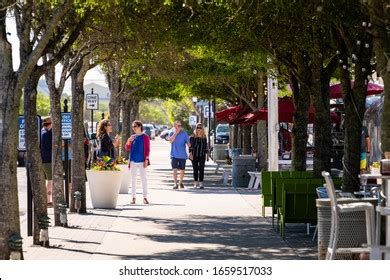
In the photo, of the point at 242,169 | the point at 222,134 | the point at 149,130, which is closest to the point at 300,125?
the point at 242,169

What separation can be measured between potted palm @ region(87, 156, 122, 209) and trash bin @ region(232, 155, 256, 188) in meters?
8.63

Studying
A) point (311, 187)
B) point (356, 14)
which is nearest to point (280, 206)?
point (311, 187)

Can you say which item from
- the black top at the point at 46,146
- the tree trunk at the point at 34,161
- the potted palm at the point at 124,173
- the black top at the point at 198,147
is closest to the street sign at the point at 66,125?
the black top at the point at 46,146

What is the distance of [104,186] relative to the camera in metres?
21.6

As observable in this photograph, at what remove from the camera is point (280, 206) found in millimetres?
16828

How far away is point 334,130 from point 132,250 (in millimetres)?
20715

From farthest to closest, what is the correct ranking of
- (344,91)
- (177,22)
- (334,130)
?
(334,130), (177,22), (344,91)

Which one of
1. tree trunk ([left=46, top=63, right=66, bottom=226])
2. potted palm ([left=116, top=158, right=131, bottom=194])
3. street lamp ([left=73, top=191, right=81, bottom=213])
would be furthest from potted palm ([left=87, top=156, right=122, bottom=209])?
potted palm ([left=116, top=158, right=131, bottom=194])

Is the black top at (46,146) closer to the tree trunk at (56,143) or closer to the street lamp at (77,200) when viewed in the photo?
the street lamp at (77,200)

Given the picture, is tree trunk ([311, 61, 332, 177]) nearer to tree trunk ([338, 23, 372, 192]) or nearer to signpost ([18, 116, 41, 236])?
tree trunk ([338, 23, 372, 192])

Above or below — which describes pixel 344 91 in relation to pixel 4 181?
above

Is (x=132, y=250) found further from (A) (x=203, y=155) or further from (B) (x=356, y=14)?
(A) (x=203, y=155)

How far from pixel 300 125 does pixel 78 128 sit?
433 cm

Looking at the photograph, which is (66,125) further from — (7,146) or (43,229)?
(7,146)
